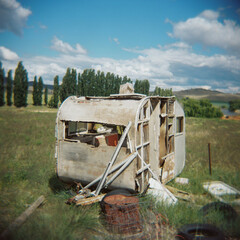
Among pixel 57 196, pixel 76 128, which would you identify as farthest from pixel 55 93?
pixel 57 196

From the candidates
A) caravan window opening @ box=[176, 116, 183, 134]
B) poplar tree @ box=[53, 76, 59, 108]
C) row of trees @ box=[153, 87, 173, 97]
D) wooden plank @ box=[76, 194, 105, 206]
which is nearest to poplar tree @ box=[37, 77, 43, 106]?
poplar tree @ box=[53, 76, 59, 108]

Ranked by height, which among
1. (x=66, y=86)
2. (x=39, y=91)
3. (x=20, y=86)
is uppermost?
(x=66, y=86)

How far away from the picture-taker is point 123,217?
457 centimetres

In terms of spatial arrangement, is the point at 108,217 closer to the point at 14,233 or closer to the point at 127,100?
the point at 14,233

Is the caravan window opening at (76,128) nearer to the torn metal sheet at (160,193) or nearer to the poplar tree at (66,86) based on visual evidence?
the torn metal sheet at (160,193)

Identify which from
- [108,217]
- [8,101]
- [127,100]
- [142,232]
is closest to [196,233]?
[142,232]

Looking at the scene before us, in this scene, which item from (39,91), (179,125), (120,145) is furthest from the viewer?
(39,91)

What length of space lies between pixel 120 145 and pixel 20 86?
181 ft

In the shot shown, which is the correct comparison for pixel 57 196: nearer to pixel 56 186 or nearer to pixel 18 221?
pixel 56 186

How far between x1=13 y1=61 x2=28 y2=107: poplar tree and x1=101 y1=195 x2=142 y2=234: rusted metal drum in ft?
182

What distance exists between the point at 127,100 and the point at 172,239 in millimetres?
3736

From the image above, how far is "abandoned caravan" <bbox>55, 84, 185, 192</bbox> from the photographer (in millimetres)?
5531

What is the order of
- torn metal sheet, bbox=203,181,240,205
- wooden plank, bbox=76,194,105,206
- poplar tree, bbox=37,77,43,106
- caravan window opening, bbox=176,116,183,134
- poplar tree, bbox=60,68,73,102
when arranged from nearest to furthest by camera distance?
1. wooden plank, bbox=76,194,105,206
2. torn metal sheet, bbox=203,181,240,205
3. caravan window opening, bbox=176,116,183,134
4. poplar tree, bbox=60,68,73,102
5. poplar tree, bbox=37,77,43,106

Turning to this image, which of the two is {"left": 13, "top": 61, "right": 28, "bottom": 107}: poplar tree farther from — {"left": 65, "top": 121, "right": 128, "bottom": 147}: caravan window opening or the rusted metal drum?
the rusted metal drum
